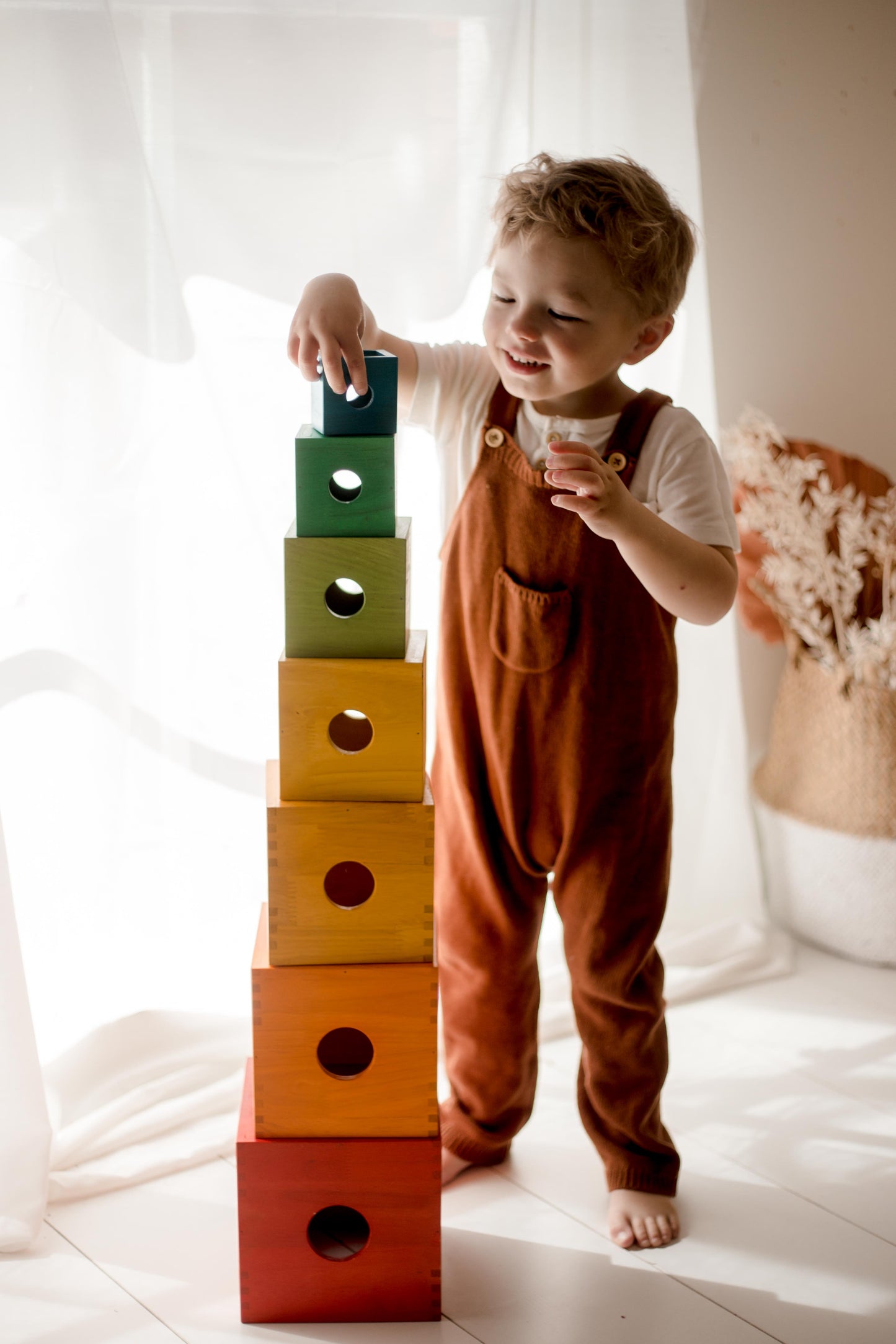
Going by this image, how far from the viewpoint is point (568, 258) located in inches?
47.2

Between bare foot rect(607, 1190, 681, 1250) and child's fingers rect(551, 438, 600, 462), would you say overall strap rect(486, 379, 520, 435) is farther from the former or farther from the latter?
bare foot rect(607, 1190, 681, 1250)

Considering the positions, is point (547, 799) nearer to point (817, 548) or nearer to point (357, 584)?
point (357, 584)

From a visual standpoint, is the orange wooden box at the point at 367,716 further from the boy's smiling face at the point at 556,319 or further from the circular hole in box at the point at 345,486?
the boy's smiling face at the point at 556,319

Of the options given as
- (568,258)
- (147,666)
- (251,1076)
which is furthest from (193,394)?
(251,1076)

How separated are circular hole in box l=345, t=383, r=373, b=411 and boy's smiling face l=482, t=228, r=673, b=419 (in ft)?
0.54

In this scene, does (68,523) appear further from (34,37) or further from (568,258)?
(568,258)

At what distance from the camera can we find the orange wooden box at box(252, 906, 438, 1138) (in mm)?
1221

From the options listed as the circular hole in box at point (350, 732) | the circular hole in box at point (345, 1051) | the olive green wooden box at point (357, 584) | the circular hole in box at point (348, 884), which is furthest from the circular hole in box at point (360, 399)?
the circular hole in box at point (345, 1051)

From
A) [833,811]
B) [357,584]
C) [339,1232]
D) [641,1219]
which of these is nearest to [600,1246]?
[641,1219]

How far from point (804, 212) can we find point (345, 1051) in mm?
1535

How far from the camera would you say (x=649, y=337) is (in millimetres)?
1287

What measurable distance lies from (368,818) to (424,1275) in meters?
0.48

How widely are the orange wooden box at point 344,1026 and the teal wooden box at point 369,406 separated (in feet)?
1.68

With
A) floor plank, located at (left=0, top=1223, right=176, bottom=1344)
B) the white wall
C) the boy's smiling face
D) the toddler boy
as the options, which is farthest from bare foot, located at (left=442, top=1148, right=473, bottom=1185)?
the white wall
